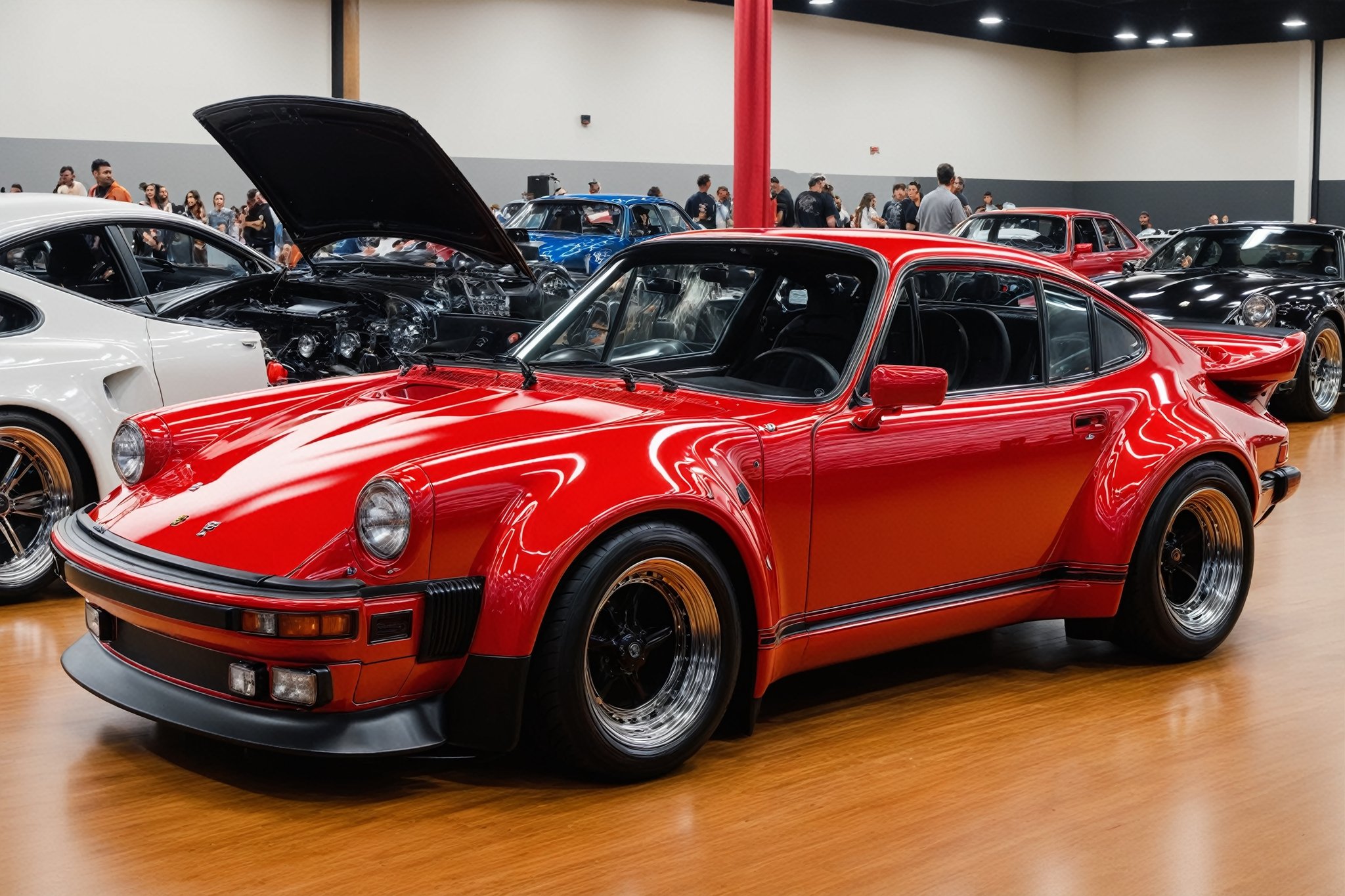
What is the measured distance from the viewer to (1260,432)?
519 cm

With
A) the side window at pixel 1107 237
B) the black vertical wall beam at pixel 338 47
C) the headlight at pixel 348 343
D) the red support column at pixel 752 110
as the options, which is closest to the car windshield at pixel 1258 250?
the red support column at pixel 752 110

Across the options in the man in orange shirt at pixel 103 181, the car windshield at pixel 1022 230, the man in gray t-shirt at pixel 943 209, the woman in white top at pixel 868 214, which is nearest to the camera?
the man in gray t-shirt at pixel 943 209

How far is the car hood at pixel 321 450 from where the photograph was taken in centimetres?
354

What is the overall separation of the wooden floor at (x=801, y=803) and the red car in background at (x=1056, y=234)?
11.1 meters

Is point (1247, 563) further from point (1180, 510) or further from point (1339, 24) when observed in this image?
point (1339, 24)

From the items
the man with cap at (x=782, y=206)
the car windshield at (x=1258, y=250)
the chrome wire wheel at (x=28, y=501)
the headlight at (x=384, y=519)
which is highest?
the man with cap at (x=782, y=206)

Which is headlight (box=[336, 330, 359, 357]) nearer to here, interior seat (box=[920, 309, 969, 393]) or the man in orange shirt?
interior seat (box=[920, 309, 969, 393])

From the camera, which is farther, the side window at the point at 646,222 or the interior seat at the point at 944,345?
the side window at the point at 646,222

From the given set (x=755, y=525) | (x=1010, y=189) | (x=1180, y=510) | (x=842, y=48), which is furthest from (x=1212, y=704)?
(x=1010, y=189)

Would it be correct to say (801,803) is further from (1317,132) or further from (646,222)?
(1317,132)

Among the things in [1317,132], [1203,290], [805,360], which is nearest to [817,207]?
[1203,290]

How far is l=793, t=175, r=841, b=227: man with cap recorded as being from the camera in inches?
687

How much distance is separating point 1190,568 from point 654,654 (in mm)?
2219

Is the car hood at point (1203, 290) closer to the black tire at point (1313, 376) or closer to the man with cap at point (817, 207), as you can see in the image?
the black tire at point (1313, 376)
